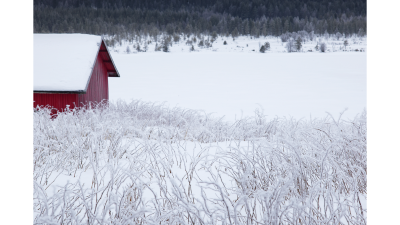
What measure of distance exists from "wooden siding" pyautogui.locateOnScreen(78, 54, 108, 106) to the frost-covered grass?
387cm

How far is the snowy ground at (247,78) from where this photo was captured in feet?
44.3

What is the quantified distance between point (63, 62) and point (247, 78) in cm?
1584

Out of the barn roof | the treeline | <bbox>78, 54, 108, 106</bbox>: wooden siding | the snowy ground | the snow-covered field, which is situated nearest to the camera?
the snow-covered field

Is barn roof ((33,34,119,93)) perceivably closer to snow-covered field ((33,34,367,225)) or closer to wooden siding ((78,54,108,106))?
wooden siding ((78,54,108,106))

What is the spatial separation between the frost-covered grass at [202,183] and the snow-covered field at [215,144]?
0.02m

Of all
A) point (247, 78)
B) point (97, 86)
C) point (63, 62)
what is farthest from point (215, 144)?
point (247, 78)

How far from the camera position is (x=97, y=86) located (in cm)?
793

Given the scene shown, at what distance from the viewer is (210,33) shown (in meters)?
28.4

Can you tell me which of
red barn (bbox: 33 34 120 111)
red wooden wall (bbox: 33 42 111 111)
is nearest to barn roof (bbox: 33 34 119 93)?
red barn (bbox: 33 34 120 111)

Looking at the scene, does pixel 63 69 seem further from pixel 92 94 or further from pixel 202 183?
pixel 202 183

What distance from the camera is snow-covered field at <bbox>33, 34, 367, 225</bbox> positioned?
5.18ft

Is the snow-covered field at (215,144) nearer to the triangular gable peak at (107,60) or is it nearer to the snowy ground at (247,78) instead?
the snowy ground at (247,78)

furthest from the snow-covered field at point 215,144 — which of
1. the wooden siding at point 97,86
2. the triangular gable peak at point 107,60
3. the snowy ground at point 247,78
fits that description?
the triangular gable peak at point 107,60
